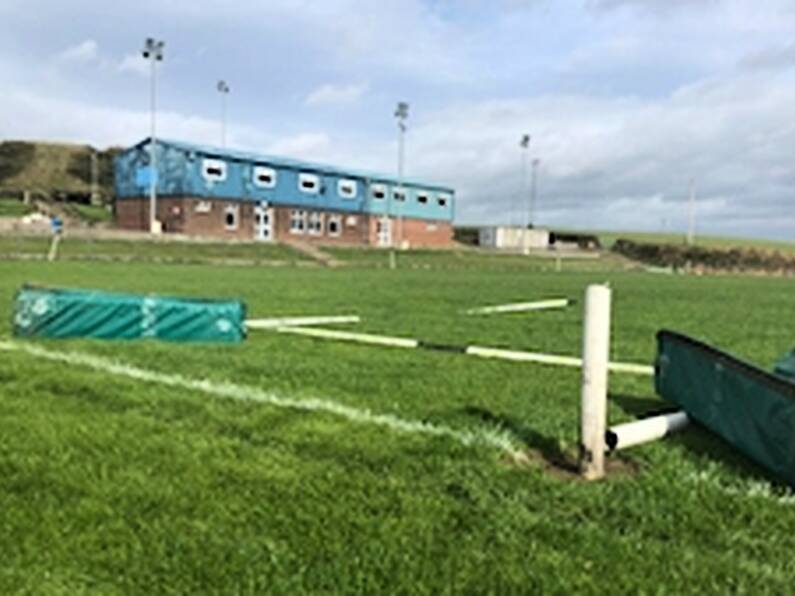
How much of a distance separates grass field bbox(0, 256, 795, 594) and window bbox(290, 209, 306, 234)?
61.9m

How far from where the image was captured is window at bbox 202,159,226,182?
6181 cm

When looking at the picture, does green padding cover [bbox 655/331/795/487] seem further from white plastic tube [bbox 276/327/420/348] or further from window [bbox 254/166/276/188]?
window [bbox 254/166/276/188]

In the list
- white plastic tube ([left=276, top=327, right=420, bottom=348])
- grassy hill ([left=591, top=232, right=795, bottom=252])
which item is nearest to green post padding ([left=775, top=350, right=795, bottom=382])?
white plastic tube ([left=276, top=327, right=420, bottom=348])

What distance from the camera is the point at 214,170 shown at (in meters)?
62.5

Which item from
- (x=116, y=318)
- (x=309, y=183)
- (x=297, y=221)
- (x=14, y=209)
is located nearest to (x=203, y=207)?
(x=297, y=221)

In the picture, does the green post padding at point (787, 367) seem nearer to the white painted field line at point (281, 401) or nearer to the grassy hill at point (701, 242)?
the white painted field line at point (281, 401)

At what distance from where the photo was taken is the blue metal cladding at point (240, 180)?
202 ft

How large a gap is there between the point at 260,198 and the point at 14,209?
2880 cm

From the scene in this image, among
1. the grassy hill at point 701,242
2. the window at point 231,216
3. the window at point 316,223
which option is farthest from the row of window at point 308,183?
the grassy hill at point 701,242

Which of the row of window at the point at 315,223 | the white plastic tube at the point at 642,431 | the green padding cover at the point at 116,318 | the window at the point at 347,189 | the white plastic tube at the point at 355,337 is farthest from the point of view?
the window at the point at 347,189

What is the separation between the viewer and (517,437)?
17.3ft

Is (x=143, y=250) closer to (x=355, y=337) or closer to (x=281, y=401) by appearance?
(x=355, y=337)

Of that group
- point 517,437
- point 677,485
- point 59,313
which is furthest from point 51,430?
point 59,313

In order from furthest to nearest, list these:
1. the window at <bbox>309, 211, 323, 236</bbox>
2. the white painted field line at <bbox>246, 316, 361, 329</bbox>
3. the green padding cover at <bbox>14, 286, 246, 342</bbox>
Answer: the window at <bbox>309, 211, 323, 236</bbox> → the white painted field line at <bbox>246, 316, 361, 329</bbox> → the green padding cover at <bbox>14, 286, 246, 342</bbox>
